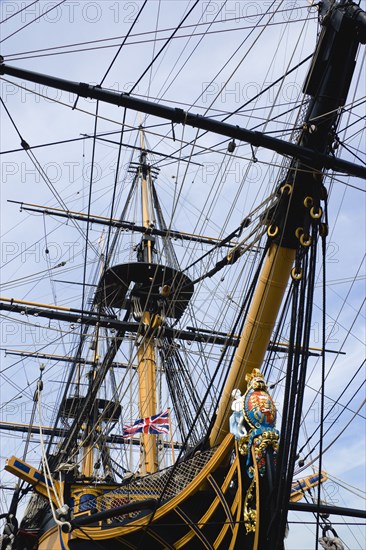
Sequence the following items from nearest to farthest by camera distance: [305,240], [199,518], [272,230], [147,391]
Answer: [305,240]
[272,230]
[199,518]
[147,391]

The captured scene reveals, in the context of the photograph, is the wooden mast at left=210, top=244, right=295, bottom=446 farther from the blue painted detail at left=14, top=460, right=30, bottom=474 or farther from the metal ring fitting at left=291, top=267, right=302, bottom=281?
the blue painted detail at left=14, top=460, right=30, bottom=474

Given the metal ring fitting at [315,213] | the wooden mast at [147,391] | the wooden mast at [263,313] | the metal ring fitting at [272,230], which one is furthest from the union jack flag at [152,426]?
the metal ring fitting at [315,213]

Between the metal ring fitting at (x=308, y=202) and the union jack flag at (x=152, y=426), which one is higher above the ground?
the metal ring fitting at (x=308, y=202)

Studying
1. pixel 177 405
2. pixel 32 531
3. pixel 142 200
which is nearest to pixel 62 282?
pixel 142 200

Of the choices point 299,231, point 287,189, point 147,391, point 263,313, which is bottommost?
point 263,313

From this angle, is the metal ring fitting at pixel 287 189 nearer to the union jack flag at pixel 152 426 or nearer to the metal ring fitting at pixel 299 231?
the metal ring fitting at pixel 299 231

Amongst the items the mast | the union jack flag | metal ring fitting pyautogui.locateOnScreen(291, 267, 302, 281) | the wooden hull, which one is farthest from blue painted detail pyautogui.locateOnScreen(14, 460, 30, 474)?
metal ring fitting pyautogui.locateOnScreen(291, 267, 302, 281)

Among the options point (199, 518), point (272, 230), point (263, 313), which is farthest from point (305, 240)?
point (199, 518)

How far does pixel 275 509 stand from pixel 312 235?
8.20 ft

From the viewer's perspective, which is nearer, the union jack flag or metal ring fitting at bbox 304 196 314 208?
metal ring fitting at bbox 304 196 314 208

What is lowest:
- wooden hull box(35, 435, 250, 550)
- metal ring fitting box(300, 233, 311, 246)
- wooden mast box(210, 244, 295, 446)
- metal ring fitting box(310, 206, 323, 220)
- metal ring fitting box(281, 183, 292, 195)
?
wooden hull box(35, 435, 250, 550)

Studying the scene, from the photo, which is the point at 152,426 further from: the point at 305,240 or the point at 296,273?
the point at 305,240

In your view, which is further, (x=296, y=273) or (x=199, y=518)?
(x=199, y=518)

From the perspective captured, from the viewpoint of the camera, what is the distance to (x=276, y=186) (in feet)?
23.9
